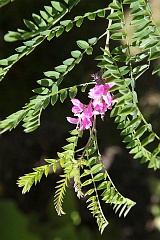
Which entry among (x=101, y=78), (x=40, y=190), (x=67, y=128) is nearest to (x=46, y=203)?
(x=40, y=190)

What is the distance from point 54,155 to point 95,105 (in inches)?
61.3

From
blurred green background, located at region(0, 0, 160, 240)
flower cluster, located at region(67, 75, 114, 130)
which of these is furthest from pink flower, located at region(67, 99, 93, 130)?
blurred green background, located at region(0, 0, 160, 240)

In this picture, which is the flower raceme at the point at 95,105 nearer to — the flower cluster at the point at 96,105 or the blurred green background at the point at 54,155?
the flower cluster at the point at 96,105

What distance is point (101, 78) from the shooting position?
3.11 ft

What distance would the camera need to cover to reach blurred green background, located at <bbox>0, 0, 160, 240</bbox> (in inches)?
88.7

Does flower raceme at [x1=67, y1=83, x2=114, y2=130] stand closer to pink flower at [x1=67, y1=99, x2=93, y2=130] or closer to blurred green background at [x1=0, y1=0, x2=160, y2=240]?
pink flower at [x1=67, y1=99, x2=93, y2=130]

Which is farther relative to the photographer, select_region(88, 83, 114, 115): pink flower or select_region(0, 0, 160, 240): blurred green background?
select_region(0, 0, 160, 240): blurred green background

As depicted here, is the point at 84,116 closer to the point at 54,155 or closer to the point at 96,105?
the point at 96,105

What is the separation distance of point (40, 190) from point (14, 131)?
0.34 meters

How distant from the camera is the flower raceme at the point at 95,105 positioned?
3.05 feet

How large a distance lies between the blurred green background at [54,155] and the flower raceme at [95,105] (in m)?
1.25

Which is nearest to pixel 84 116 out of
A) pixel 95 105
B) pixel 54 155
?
pixel 95 105

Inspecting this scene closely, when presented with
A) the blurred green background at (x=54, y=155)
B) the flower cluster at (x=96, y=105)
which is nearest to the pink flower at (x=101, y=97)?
the flower cluster at (x=96, y=105)

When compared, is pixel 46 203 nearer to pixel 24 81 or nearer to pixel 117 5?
pixel 24 81
